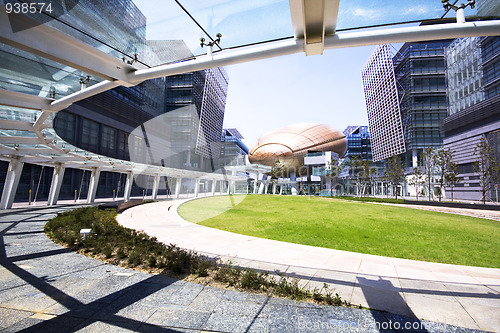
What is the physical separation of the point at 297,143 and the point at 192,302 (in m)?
88.4

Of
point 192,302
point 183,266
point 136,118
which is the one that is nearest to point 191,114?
point 136,118

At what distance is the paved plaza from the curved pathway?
0.03 metres

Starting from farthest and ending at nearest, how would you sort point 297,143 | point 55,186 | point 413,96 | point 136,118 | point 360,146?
point 360,146 < point 297,143 < point 413,96 < point 136,118 < point 55,186

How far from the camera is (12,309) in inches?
161

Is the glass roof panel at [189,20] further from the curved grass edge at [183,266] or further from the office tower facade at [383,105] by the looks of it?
the office tower facade at [383,105]

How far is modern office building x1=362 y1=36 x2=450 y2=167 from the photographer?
69938mm

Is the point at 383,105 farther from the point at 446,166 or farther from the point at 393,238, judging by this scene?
the point at 393,238

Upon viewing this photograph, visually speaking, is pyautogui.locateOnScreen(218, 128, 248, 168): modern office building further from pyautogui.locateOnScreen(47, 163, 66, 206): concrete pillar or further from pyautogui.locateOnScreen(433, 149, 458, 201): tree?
pyautogui.locateOnScreen(47, 163, 66, 206): concrete pillar

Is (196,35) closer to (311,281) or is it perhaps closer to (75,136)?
(311,281)

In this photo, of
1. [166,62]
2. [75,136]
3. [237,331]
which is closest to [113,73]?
[166,62]

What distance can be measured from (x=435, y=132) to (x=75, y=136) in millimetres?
88578

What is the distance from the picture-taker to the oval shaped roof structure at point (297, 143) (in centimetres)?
8956

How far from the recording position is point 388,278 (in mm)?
5895

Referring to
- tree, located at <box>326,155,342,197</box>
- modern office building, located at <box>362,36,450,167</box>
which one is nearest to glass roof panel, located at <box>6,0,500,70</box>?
tree, located at <box>326,155,342,197</box>
